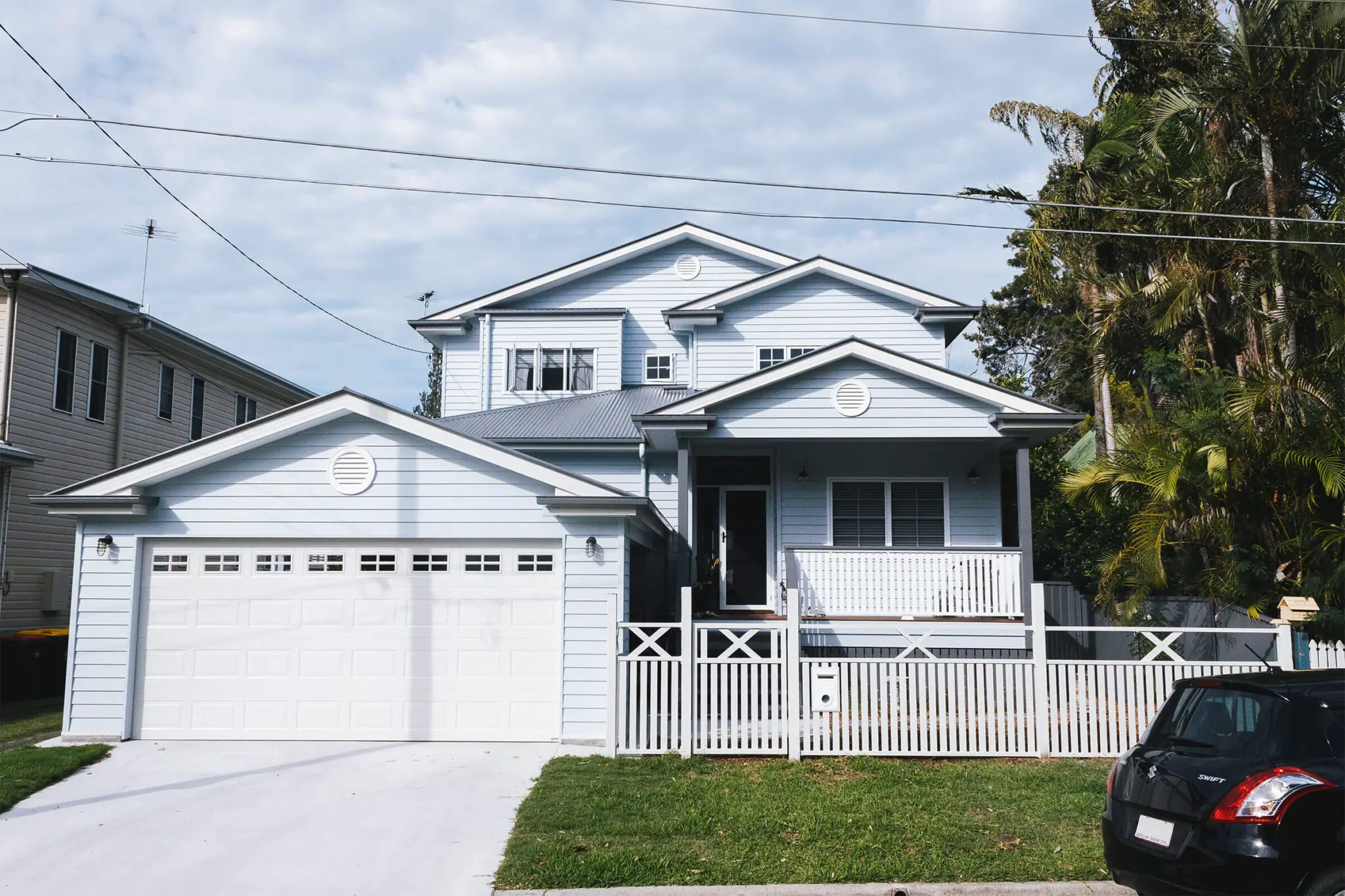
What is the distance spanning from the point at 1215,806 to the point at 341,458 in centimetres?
1014

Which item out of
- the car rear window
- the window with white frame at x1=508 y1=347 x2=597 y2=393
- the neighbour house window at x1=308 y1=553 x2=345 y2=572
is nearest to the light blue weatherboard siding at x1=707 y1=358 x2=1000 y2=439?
the neighbour house window at x1=308 y1=553 x2=345 y2=572

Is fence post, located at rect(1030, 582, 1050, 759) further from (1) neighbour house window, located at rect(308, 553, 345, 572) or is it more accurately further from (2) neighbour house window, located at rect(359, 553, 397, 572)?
(1) neighbour house window, located at rect(308, 553, 345, 572)

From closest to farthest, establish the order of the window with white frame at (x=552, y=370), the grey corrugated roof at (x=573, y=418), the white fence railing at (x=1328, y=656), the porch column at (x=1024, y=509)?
1. the white fence railing at (x=1328, y=656)
2. the porch column at (x=1024, y=509)
3. the grey corrugated roof at (x=573, y=418)
4. the window with white frame at (x=552, y=370)

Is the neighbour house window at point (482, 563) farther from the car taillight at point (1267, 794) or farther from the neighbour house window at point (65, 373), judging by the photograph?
the neighbour house window at point (65, 373)

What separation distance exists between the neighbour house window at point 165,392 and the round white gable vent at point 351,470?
12423mm

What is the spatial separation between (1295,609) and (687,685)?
6.60 m

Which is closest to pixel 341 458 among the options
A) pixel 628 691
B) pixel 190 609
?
pixel 190 609

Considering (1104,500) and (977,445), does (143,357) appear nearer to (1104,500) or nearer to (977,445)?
(977,445)

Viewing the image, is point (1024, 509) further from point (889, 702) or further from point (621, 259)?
point (621, 259)

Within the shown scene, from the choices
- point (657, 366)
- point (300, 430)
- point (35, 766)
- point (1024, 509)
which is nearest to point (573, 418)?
point (657, 366)

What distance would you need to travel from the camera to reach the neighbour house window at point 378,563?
12.9 m

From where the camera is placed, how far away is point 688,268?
860 inches

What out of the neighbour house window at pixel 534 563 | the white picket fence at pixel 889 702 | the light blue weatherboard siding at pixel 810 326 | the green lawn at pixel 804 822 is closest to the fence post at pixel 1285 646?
the white picket fence at pixel 889 702

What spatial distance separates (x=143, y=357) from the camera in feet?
72.9
